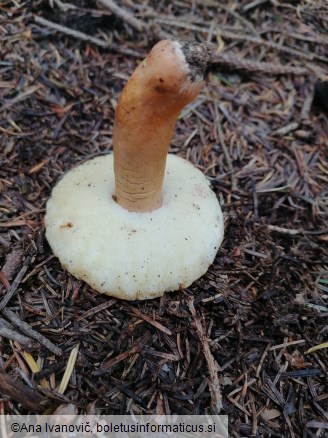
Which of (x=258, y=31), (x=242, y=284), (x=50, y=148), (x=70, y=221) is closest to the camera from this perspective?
(x=70, y=221)

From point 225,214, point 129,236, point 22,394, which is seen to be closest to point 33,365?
point 22,394

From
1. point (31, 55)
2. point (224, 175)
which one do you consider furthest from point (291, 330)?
point (31, 55)

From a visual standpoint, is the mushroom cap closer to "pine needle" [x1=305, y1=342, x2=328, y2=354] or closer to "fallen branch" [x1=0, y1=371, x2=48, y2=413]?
"fallen branch" [x1=0, y1=371, x2=48, y2=413]

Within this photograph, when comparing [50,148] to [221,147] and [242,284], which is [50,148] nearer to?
[221,147]

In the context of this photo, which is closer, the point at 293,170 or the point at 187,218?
the point at 187,218

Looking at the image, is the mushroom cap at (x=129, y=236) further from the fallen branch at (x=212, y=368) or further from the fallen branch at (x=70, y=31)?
the fallen branch at (x=70, y=31)

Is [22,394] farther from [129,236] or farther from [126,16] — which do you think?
[126,16]
